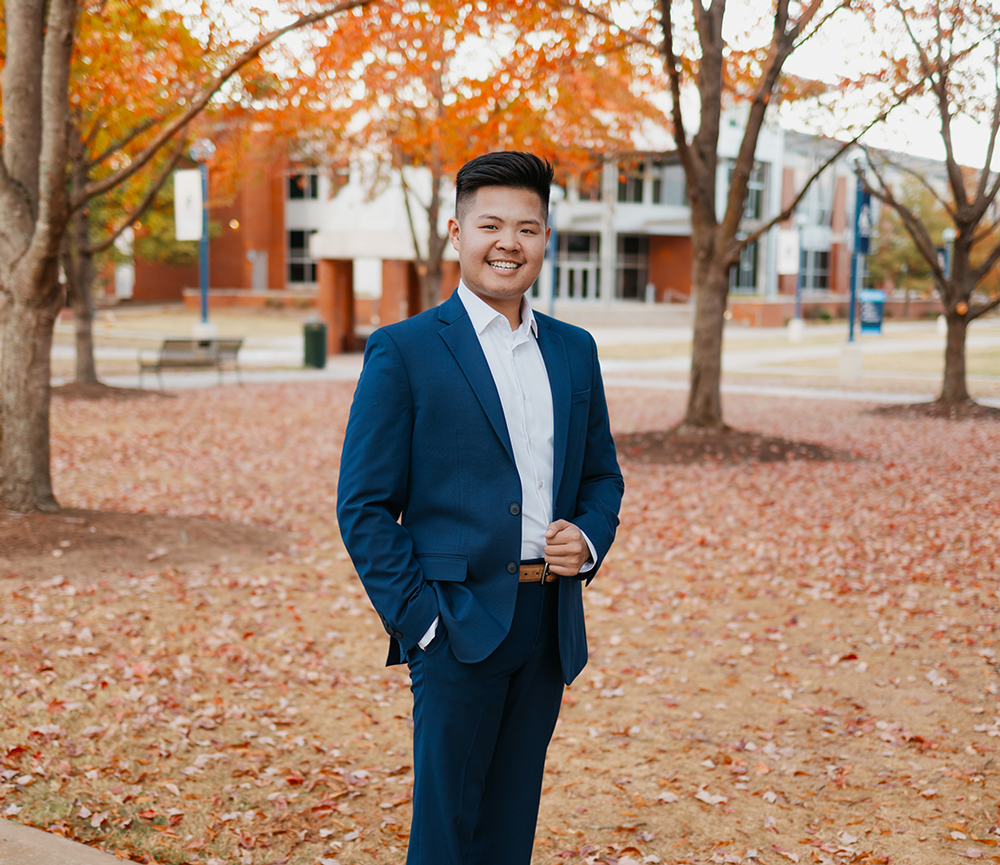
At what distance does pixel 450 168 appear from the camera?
50.6 feet

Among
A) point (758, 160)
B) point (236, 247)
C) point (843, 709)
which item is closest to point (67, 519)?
point (843, 709)

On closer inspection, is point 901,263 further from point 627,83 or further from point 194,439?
point 194,439

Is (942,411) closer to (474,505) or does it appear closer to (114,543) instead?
(114,543)

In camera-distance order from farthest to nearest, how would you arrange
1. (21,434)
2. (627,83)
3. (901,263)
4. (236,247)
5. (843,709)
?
(236,247) → (901,263) → (627,83) → (21,434) → (843,709)

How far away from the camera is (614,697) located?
218 inches

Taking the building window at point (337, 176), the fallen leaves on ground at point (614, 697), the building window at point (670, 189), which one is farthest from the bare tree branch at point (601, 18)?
the building window at point (670, 189)

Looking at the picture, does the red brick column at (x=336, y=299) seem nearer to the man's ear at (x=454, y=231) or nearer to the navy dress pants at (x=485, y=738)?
the man's ear at (x=454, y=231)

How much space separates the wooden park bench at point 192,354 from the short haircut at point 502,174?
1824 centimetres

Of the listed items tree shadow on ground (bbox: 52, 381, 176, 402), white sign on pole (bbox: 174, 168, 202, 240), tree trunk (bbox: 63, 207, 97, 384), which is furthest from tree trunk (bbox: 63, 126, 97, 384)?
white sign on pole (bbox: 174, 168, 202, 240)

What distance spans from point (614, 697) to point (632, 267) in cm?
5999

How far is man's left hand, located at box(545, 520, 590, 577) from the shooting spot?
257cm

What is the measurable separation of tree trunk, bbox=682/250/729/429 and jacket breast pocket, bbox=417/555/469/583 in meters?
10.8

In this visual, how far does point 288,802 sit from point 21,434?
4702 millimetres

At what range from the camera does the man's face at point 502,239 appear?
2557mm
